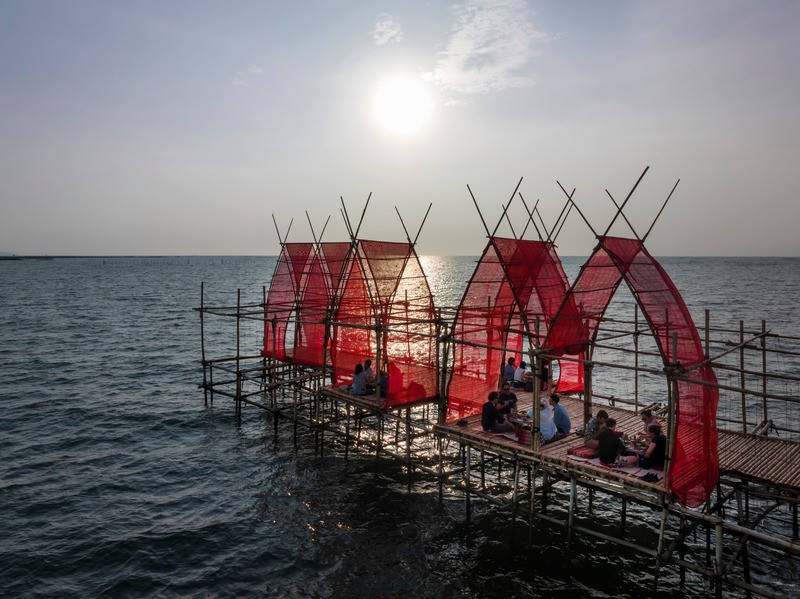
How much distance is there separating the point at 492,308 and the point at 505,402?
3.26m

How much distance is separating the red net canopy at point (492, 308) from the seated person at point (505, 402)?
105 centimetres

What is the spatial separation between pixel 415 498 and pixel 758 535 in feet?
30.7

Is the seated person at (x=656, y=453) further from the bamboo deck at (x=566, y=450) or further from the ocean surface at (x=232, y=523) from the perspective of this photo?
the ocean surface at (x=232, y=523)

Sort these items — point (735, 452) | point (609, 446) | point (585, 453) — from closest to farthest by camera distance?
point (609, 446), point (585, 453), point (735, 452)

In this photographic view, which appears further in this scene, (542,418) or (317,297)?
(317,297)

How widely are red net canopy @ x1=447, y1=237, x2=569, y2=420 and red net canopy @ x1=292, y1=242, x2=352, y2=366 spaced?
22.5 ft

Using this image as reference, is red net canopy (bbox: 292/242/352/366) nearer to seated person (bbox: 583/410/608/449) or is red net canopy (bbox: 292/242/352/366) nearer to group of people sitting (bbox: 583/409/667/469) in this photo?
seated person (bbox: 583/410/608/449)

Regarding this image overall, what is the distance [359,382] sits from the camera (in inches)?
703

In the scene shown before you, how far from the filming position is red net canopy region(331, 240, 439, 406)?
55.6 feet

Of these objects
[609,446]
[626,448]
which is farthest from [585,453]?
[626,448]

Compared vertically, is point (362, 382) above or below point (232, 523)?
above

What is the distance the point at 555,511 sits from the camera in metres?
16.2

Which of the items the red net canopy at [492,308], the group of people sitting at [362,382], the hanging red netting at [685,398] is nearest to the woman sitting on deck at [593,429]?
the hanging red netting at [685,398]

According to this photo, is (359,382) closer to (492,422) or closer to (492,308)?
(492,308)
